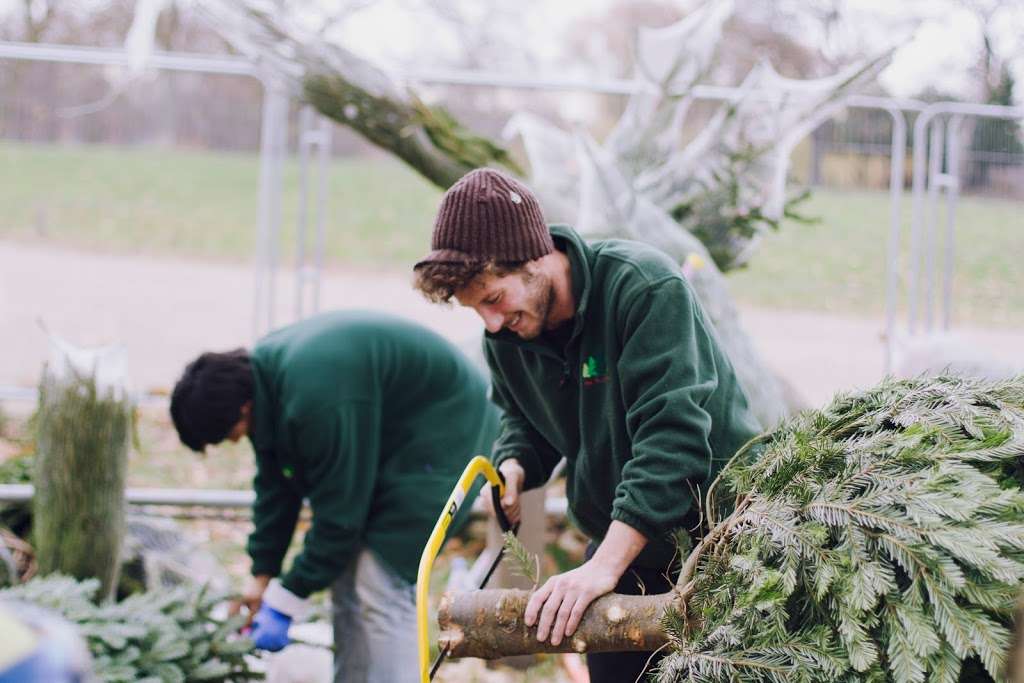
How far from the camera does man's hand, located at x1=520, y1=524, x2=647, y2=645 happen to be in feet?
6.36

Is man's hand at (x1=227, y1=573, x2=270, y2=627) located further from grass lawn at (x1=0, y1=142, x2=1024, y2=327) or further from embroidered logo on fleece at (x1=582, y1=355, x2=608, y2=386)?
grass lawn at (x1=0, y1=142, x2=1024, y2=327)

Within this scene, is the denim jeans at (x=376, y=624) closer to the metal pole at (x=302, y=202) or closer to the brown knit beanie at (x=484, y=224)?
the brown knit beanie at (x=484, y=224)

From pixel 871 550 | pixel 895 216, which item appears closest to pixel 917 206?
pixel 895 216

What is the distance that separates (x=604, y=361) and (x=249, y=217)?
12824 millimetres

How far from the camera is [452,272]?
2.09m

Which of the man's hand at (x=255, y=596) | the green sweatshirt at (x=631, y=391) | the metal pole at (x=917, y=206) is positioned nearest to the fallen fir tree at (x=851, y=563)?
the green sweatshirt at (x=631, y=391)

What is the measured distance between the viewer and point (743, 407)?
7.66 ft

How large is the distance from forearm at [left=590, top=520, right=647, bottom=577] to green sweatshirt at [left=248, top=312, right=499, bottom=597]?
1430 mm

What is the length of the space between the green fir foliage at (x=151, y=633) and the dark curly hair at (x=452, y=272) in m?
1.85

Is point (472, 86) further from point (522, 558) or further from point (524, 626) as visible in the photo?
point (524, 626)

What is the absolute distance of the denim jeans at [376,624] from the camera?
350 cm

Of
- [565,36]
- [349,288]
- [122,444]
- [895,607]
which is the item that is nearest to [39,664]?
[895,607]

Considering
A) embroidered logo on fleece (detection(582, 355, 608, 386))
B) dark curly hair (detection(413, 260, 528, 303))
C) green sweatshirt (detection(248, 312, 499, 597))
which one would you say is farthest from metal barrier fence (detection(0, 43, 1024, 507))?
dark curly hair (detection(413, 260, 528, 303))

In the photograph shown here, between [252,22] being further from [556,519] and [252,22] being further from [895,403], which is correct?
[895,403]
